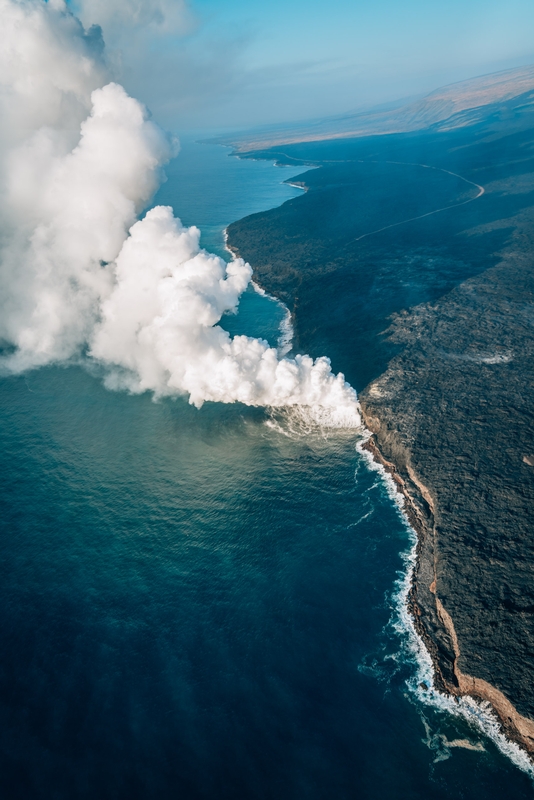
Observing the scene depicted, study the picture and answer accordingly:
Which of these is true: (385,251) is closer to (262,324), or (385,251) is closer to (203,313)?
(262,324)

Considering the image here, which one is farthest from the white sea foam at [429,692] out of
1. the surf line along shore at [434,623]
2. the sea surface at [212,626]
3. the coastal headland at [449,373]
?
the coastal headland at [449,373]

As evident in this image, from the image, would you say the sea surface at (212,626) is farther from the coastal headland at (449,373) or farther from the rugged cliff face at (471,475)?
the coastal headland at (449,373)

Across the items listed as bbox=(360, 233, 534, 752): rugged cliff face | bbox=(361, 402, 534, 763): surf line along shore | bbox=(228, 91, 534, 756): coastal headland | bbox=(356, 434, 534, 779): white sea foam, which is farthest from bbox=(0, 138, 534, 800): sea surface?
bbox=(228, 91, 534, 756): coastal headland

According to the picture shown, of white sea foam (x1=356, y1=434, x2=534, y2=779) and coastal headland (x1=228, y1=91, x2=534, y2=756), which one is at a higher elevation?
coastal headland (x1=228, y1=91, x2=534, y2=756)

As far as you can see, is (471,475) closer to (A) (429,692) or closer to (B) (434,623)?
(B) (434,623)

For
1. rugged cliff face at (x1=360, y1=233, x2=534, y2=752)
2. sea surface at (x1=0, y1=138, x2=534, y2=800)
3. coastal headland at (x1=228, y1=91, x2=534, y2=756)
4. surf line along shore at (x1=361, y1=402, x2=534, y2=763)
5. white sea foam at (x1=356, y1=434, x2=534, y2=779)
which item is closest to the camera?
sea surface at (x1=0, y1=138, x2=534, y2=800)

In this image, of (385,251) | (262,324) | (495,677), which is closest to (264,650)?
(495,677)

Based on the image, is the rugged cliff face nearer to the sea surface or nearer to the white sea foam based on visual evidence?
the white sea foam
